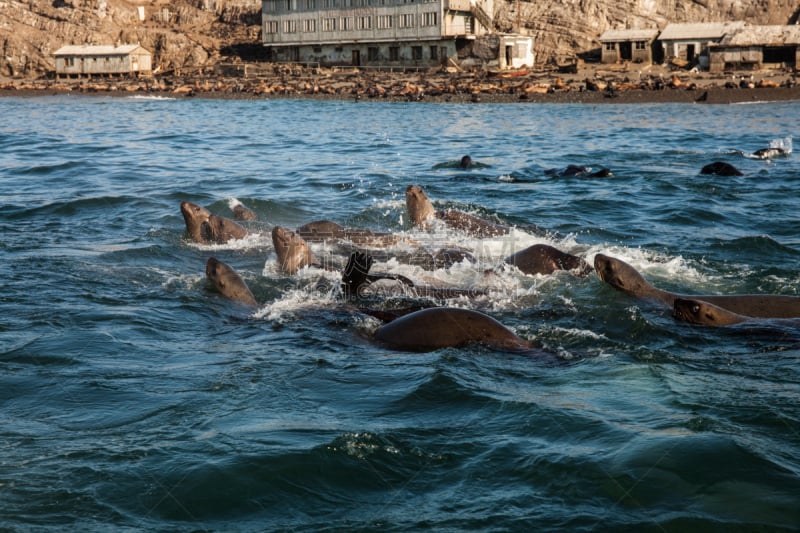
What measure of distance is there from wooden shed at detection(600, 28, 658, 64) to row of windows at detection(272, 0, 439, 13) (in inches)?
433

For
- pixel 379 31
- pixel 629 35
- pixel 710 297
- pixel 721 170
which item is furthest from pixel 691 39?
pixel 710 297

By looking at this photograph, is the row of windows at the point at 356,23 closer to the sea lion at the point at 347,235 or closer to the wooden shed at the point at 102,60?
the wooden shed at the point at 102,60

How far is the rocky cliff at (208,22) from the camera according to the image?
5859 centimetres

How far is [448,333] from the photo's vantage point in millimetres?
6258

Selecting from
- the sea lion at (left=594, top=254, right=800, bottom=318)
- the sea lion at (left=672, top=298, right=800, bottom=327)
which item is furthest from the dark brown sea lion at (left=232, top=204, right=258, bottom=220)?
the sea lion at (left=672, top=298, right=800, bottom=327)

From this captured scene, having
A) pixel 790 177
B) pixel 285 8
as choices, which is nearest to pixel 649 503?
pixel 790 177

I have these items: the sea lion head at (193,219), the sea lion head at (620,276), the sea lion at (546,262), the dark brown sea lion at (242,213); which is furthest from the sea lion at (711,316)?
the dark brown sea lion at (242,213)

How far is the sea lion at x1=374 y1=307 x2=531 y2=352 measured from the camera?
622cm

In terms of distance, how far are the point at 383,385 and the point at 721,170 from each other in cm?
1216

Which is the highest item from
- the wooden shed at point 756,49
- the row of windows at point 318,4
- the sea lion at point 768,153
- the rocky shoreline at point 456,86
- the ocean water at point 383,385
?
the row of windows at point 318,4

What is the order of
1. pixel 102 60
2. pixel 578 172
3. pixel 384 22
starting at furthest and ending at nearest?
pixel 102 60, pixel 384 22, pixel 578 172

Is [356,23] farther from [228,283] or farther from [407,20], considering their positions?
[228,283]

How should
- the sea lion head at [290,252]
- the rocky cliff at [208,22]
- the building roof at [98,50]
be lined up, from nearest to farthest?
1. the sea lion head at [290,252]
2. the rocky cliff at [208,22]
3. the building roof at [98,50]

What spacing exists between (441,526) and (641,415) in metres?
1.73
